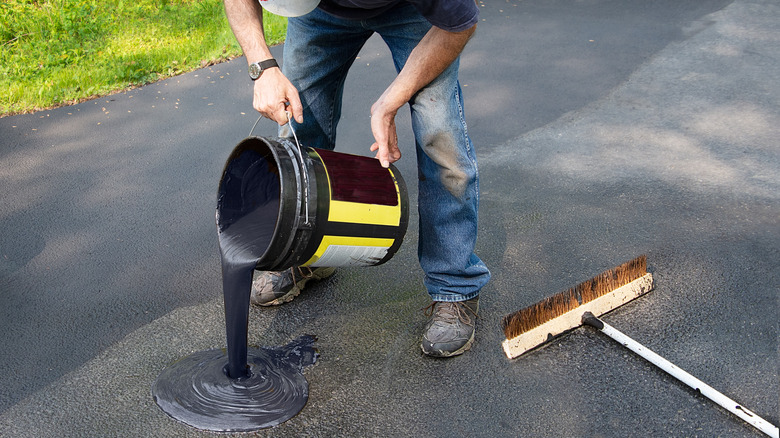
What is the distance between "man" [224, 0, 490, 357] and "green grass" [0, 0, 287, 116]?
9.96ft

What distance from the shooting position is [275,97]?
2.21 metres

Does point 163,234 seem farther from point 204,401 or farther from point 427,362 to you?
point 427,362

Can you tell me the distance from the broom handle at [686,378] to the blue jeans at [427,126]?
49 cm

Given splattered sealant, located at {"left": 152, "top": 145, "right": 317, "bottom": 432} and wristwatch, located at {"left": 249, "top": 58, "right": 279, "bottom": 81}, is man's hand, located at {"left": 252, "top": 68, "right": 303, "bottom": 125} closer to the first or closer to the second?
wristwatch, located at {"left": 249, "top": 58, "right": 279, "bottom": 81}

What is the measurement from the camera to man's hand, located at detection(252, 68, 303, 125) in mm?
2219

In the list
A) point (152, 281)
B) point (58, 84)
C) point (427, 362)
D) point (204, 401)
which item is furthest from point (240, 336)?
point (58, 84)

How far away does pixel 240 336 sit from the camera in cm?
222

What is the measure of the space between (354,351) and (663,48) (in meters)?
4.48

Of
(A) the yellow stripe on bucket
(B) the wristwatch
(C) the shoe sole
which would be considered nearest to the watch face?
(B) the wristwatch

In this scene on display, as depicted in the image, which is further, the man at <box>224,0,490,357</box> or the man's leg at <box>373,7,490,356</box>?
the man's leg at <box>373,7,490,356</box>

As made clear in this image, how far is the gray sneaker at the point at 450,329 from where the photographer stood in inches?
97.3

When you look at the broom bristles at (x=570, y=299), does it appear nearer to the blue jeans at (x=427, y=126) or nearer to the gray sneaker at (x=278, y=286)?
the blue jeans at (x=427, y=126)

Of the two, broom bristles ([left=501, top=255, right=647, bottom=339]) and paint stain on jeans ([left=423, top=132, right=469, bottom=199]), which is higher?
paint stain on jeans ([left=423, top=132, right=469, bottom=199])

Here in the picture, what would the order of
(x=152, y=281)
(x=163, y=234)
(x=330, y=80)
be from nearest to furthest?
(x=330, y=80) → (x=152, y=281) → (x=163, y=234)
